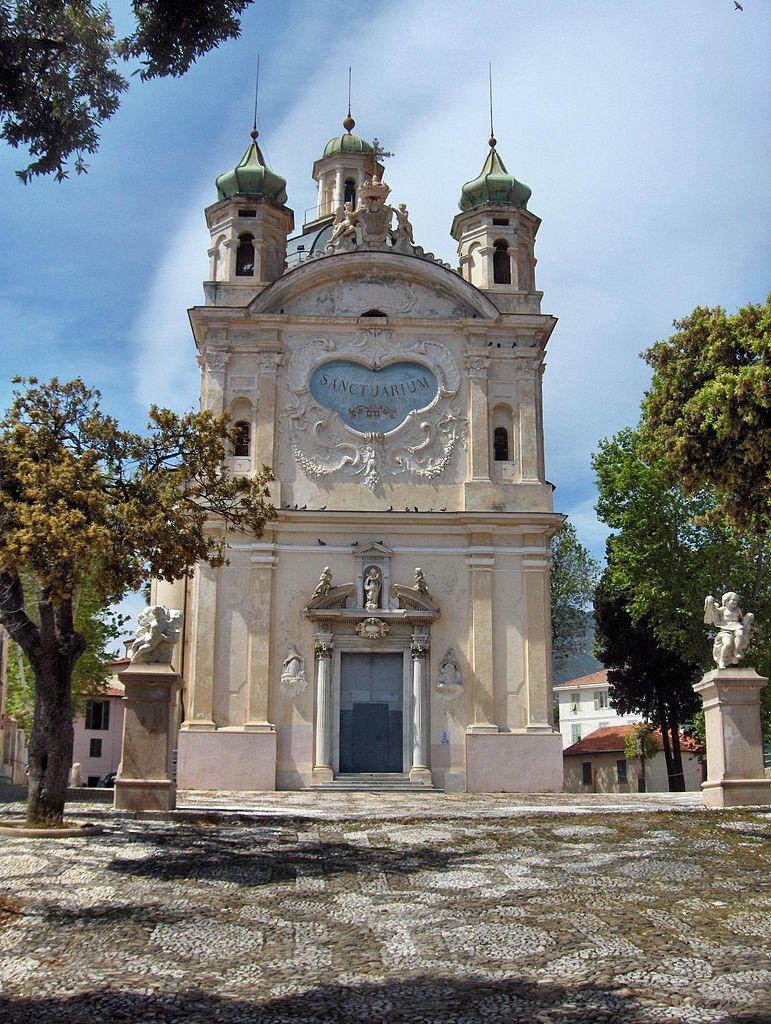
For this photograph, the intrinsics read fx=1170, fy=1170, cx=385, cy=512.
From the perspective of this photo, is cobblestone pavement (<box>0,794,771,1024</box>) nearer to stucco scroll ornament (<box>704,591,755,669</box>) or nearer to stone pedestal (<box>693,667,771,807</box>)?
stone pedestal (<box>693,667,771,807</box>)

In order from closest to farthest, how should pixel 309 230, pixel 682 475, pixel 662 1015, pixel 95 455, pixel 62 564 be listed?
1. pixel 662 1015
2. pixel 62 564
3. pixel 95 455
4. pixel 682 475
5. pixel 309 230

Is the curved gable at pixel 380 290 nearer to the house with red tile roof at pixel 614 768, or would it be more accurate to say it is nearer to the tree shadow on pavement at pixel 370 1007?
the tree shadow on pavement at pixel 370 1007

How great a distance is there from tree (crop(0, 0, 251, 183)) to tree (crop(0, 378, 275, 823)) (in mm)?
6472

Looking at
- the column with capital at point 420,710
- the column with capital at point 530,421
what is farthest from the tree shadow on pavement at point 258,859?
the column with capital at point 530,421

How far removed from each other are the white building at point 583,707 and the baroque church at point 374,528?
46.5 metres

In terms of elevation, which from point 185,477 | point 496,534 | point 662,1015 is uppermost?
point 496,534

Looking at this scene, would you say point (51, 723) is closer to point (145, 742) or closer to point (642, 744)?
point (145, 742)

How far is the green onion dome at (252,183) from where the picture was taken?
31.8 meters

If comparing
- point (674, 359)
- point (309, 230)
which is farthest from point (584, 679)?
point (674, 359)

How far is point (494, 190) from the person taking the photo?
32.1 meters

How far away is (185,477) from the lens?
1402cm

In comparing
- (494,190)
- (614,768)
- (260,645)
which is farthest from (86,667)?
(614,768)

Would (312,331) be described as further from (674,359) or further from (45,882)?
(45,882)

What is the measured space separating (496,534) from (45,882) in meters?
19.3
